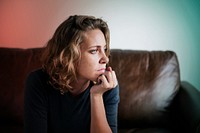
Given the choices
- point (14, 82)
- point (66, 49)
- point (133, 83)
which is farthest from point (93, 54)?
point (14, 82)

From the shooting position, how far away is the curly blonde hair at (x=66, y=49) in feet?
3.27

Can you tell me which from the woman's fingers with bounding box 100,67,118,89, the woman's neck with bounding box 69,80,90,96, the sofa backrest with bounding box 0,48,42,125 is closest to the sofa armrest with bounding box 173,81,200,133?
the woman's fingers with bounding box 100,67,118,89

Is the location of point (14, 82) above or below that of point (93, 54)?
below

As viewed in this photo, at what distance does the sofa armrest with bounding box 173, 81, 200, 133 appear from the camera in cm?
118

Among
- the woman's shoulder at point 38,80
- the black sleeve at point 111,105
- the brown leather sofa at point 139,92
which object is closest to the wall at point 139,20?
the brown leather sofa at point 139,92

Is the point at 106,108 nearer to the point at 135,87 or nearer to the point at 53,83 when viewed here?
the point at 53,83

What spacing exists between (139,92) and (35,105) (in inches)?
27.2

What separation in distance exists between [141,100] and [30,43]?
1.00 m

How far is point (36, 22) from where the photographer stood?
183cm

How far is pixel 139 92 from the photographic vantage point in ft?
4.89

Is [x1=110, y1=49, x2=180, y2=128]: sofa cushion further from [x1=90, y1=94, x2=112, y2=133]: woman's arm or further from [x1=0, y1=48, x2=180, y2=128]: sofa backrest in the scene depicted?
[x1=90, y1=94, x2=112, y2=133]: woman's arm

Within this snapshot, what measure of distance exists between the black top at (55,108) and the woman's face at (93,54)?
0.16m

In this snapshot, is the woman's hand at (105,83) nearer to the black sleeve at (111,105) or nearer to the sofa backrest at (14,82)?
the black sleeve at (111,105)

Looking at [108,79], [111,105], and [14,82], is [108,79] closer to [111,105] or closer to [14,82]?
[111,105]
